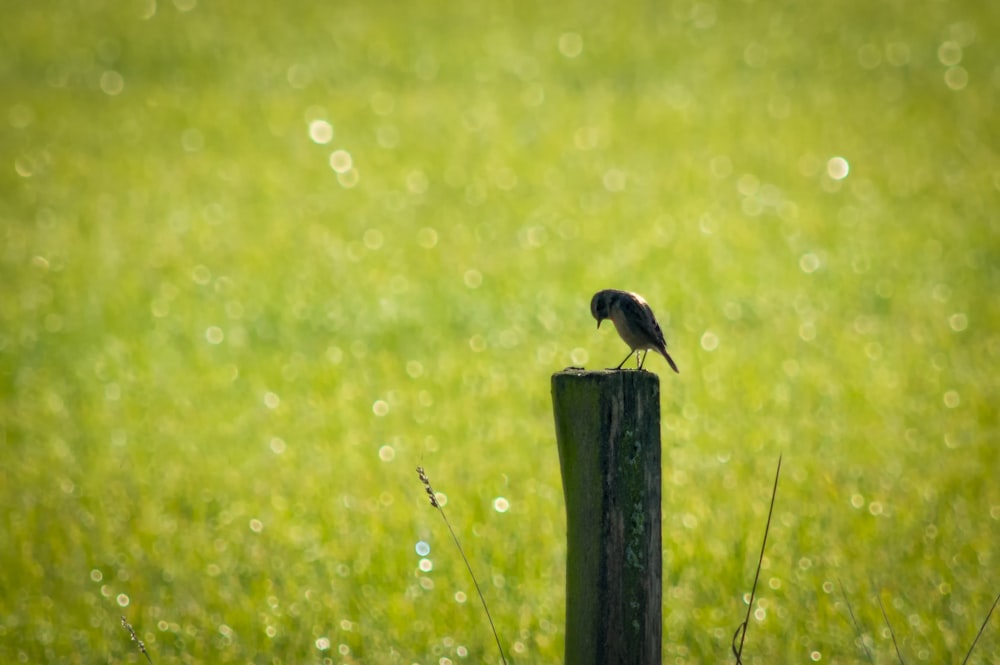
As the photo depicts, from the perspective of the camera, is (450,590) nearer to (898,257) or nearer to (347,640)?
(347,640)

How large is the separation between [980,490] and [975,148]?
1397cm

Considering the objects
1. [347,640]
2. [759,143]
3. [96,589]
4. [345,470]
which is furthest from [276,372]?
[759,143]

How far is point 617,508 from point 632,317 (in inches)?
50.2

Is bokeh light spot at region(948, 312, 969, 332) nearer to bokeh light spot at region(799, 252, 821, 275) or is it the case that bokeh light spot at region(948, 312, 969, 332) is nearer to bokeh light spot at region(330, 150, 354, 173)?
bokeh light spot at region(799, 252, 821, 275)

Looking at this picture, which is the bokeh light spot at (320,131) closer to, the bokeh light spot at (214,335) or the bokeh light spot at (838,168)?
the bokeh light spot at (214,335)

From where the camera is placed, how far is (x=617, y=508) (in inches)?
134

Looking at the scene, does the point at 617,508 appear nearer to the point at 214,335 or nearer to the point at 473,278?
the point at 214,335

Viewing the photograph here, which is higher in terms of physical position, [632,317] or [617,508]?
[632,317]

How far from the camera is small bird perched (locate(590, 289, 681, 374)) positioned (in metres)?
4.50

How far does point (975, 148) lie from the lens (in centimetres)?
2041

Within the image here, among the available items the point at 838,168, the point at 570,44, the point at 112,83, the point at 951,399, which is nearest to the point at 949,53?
the point at 838,168

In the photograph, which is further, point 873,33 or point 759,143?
point 873,33

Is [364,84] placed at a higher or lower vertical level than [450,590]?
higher

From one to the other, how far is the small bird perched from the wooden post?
1065mm
